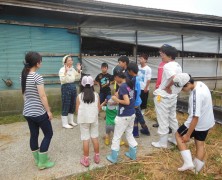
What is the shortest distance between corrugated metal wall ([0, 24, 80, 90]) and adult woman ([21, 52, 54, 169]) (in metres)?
3.62

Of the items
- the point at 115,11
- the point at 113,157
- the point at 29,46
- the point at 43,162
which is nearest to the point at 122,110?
the point at 113,157

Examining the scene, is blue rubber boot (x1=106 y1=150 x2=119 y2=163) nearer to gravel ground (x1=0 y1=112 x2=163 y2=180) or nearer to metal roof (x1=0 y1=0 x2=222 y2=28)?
gravel ground (x1=0 y1=112 x2=163 y2=180)

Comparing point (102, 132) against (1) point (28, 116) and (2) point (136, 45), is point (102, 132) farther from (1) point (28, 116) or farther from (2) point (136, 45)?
(2) point (136, 45)

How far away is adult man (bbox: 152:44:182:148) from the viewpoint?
4.12 m

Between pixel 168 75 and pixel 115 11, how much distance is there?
4.05m

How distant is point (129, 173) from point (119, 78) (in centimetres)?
162

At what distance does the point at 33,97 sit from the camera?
342cm

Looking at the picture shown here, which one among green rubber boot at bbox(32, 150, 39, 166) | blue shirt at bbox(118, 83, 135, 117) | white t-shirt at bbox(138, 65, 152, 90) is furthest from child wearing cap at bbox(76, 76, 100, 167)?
white t-shirt at bbox(138, 65, 152, 90)

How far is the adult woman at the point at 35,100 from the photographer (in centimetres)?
337

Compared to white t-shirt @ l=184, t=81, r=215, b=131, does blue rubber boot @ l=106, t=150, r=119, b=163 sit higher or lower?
lower

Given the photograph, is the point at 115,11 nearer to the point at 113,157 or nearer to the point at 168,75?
the point at 168,75

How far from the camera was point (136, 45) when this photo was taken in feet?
26.5

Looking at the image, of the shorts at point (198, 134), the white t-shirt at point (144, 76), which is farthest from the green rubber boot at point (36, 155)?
the white t-shirt at point (144, 76)

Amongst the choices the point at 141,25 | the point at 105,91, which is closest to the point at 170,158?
the point at 105,91
